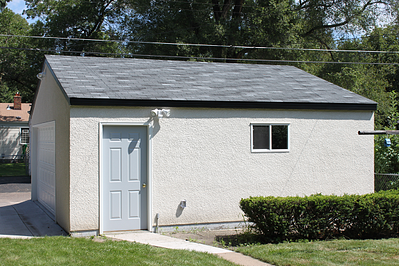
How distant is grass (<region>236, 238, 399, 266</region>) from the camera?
19.9 feet

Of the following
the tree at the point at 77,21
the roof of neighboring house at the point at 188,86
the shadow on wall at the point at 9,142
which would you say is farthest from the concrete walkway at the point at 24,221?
the shadow on wall at the point at 9,142

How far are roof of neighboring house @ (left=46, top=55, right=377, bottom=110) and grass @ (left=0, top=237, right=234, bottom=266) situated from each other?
281cm

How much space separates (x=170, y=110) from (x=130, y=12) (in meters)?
21.2

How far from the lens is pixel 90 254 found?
6.34 meters

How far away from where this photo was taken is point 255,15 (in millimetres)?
23125

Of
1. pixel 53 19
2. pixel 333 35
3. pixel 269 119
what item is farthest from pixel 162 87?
pixel 333 35

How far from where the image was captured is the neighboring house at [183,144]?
7977mm

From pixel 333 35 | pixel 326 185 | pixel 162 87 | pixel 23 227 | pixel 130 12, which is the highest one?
pixel 130 12

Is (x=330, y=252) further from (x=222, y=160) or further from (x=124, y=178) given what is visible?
(x=124, y=178)

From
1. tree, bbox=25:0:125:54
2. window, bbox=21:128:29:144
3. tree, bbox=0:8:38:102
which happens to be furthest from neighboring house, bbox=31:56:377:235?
window, bbox=21:128:29:144

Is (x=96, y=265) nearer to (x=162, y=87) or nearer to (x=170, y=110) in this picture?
(x=170, y=110)

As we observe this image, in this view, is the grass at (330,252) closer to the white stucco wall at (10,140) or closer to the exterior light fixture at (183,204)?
the exterior light fixture at (183,204)

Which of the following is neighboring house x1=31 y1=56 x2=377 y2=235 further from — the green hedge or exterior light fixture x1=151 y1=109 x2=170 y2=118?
the green hedge

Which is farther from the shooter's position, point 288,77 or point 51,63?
point 288,77
